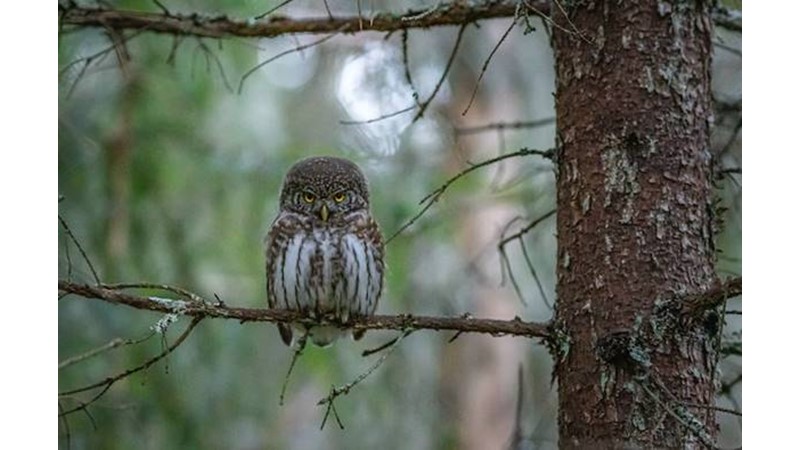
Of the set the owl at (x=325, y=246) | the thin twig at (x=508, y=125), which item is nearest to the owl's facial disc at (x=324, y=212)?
the owl at (x=325, y=246)

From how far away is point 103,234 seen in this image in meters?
4.54

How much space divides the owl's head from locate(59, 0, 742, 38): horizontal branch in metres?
0.46

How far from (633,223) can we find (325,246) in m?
1.06

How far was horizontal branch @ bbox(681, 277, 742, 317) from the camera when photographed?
91.7 inches

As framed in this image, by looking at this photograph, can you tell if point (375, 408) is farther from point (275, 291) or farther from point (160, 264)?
point (275, 291)

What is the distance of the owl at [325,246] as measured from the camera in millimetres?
3330

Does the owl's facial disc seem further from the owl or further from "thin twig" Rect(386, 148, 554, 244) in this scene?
"thin twig" Rect(386, 148, 554, 244)

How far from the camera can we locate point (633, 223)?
270 centimetres

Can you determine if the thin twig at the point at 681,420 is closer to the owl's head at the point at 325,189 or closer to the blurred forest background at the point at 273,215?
the blurred forest background at the point at 273,215

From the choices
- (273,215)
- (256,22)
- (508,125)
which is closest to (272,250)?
(256,22)

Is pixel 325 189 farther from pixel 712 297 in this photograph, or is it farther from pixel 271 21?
pixel 712 297
